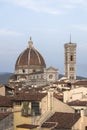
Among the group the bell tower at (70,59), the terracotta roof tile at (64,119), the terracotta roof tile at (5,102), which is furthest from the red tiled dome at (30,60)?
the terracotta roof tile at (64,119)

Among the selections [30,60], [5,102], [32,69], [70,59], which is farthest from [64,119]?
[70,59]

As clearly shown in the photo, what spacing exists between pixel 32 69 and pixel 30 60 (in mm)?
2413

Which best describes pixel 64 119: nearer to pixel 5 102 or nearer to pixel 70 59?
pixel 5 102

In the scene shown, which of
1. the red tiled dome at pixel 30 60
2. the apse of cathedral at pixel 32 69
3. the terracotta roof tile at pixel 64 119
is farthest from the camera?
the red tiled dome at pixel 30 60

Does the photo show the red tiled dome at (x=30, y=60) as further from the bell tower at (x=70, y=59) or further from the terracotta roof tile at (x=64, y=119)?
the terracotta roof tile at (x=64, y=119)

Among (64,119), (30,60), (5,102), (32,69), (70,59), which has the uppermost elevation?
(70,59)

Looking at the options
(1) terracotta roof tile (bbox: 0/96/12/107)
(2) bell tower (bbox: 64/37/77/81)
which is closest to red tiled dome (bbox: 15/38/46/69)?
(2) bell tower (bbox: 64/37/77/81)

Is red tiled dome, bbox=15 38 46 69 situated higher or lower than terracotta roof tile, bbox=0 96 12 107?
higher

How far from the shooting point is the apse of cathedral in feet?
423

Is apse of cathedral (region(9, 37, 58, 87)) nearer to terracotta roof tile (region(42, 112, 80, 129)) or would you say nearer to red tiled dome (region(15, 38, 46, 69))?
red tiled dome (region(15, 38, 46, 69))

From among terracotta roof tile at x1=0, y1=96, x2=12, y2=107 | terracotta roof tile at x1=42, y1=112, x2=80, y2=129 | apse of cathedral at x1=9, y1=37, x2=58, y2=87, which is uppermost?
apse of cathedral at x1=9, y1=37, x2=58, y2=87

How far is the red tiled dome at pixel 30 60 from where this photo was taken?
5379 inches

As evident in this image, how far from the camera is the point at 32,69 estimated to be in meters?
137

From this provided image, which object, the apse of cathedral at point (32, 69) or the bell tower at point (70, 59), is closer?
the apse of cathedral at point (32, 69)
